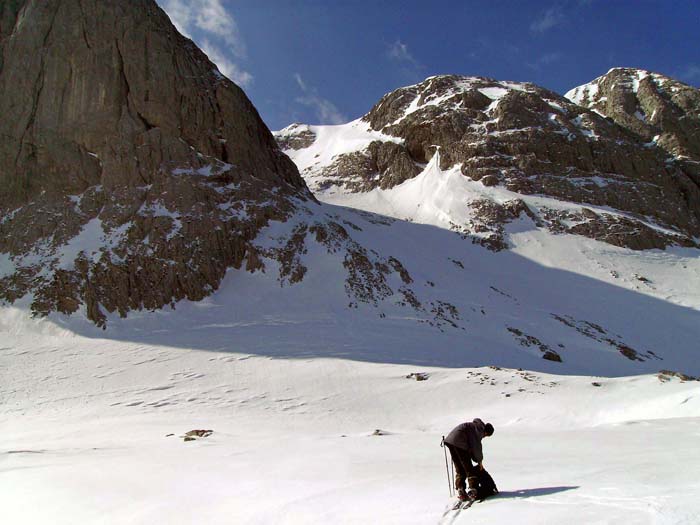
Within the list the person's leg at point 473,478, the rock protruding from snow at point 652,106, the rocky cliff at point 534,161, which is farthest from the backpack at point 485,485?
the rock protruding from snow at point 652,106

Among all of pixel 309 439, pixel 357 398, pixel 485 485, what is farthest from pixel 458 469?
pixel 357 398

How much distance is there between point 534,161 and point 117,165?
164 ft

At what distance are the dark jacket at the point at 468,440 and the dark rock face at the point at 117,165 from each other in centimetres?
2454

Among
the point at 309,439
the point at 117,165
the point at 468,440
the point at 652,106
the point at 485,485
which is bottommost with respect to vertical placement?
the point at 309,439

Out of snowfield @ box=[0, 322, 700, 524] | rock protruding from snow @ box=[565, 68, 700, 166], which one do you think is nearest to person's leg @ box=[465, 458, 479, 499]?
snowfield @ box=[0, 322, 700, 524]

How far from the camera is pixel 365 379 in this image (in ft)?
61.4

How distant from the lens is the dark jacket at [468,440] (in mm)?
5473

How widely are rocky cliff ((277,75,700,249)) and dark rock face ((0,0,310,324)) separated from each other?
96.9 ft

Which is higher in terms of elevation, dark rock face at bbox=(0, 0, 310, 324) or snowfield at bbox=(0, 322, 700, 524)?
dark rock face at bbox=(0, 0, 310, 324)

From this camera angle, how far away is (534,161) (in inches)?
2450

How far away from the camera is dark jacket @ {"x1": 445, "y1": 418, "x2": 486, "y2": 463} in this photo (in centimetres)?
547

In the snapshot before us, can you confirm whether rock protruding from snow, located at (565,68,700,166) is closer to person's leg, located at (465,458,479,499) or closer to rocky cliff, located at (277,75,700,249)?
rocky cliff, located at (277,75,700,249)

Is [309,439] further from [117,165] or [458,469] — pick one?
[117,165]

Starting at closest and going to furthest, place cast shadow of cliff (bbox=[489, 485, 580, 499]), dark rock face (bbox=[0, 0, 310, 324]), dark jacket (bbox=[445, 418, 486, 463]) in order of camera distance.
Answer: cast shadow of cliff (bbox=[489, 485, 580, 499]) < dark jacket (bbox=[445, 418, 486, 463]) < dark rock face (bbox=[0, 0, 310, 324])
